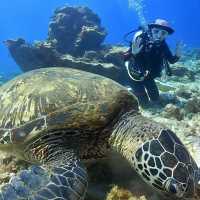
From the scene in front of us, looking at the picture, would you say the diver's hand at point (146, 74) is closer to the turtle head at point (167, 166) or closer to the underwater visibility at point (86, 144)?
the underwater visibility at point (86, 144)

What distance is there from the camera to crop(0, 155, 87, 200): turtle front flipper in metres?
2.56

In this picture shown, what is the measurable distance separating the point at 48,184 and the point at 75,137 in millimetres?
953

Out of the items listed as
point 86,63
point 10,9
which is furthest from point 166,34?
point 10,9

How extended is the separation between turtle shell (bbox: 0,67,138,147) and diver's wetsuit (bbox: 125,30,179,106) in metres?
3.57

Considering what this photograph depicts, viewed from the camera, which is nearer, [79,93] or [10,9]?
[79,93]

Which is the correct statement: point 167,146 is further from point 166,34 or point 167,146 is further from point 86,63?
point 86,63

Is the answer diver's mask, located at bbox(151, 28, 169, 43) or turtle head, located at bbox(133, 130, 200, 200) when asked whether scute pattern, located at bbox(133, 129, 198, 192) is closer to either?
turtle head, located at bbox(133, 130, 200, 200)

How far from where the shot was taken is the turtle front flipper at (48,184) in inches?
101

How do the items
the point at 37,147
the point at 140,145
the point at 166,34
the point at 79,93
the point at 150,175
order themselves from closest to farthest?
the point at 150,175, the point at 140,145, the point at 37,147, the point at 79,93, the point at 166,34

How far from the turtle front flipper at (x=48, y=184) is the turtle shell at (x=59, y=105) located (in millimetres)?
725

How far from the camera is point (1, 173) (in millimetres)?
4113

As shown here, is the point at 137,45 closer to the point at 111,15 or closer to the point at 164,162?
the point at 164,162

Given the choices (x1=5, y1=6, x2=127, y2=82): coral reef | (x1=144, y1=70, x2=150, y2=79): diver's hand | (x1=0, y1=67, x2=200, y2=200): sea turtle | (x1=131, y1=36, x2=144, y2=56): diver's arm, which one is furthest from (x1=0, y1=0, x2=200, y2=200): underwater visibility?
(x1=5, y1=6, x2=127, y2=82): coral reef

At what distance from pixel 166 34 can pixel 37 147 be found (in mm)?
4851
